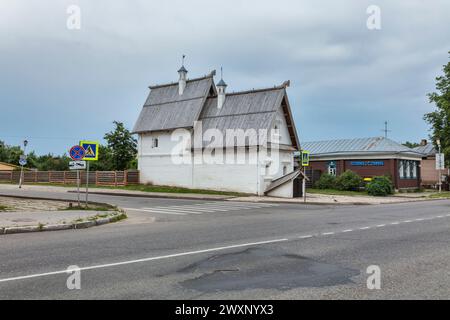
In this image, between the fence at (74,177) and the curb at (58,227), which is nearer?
the curb at (58,227)

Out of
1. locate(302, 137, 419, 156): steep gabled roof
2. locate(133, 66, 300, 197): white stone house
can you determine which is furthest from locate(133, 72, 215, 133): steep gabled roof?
locate(302, 137, 419, 156): steep gabled roof

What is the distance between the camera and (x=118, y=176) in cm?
3959

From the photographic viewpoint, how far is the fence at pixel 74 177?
129 ft

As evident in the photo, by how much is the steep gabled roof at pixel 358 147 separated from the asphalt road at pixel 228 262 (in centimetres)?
3135

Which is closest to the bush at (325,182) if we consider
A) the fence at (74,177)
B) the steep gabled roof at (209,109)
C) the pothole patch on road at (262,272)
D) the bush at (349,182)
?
the bush at (349,182)

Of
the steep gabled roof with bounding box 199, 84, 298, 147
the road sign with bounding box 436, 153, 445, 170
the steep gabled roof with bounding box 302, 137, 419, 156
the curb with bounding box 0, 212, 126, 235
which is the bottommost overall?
the curb with bounding box 0, 212, 126, 235

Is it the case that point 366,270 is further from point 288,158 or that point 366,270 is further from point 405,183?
point 405,183

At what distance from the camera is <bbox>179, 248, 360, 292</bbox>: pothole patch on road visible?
5496 millimetres

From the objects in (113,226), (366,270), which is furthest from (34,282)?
(113,226)

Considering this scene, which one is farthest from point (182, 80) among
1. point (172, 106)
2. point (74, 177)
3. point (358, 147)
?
point (358, 147)

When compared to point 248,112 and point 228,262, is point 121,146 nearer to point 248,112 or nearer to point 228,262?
point 248,112

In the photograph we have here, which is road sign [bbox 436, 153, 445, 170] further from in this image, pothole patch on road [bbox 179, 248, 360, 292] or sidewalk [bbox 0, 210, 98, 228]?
pothole patch on road [bbox 179, 248, 360, 292]

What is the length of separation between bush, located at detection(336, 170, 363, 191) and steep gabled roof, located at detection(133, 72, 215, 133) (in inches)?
602

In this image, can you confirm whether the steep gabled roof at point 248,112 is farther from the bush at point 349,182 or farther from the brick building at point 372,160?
the brick building at point 372,160
